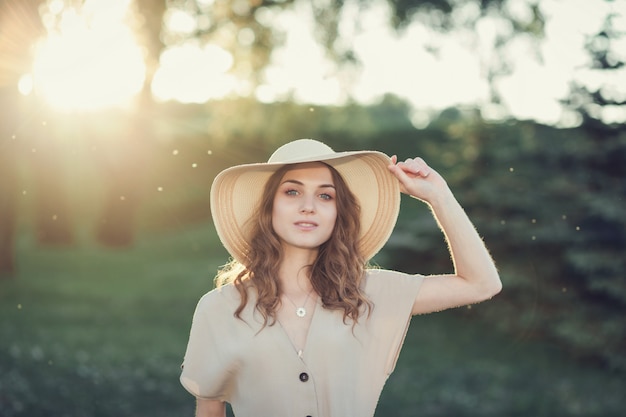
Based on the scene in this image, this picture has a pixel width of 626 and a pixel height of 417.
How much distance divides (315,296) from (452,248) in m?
0.40

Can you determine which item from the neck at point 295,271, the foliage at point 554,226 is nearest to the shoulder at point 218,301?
the neck at point 295,271

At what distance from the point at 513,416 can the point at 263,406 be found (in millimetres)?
4925

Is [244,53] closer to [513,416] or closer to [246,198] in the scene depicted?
[513,416]

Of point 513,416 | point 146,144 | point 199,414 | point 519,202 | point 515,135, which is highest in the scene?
point 146,144

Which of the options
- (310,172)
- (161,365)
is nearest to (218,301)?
(310,172)

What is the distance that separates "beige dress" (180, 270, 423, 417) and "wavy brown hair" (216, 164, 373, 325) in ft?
0.11

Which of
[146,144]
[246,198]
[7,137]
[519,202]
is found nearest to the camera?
[246,198]

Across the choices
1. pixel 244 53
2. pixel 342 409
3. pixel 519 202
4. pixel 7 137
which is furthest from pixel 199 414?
pixel 244 53

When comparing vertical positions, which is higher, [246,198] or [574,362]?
[246,198]

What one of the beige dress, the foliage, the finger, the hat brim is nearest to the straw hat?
the hat brim

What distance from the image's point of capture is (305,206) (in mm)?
2166

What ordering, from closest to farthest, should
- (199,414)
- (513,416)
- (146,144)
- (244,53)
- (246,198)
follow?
1. (199,414)
2. (246,198)
3. (513,416)
4. (244,53)
5. (146,144)

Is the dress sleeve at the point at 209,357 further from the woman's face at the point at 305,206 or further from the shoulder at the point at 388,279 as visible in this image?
the shoulder at the point at 388,279

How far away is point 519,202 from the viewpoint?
8.16 metres
